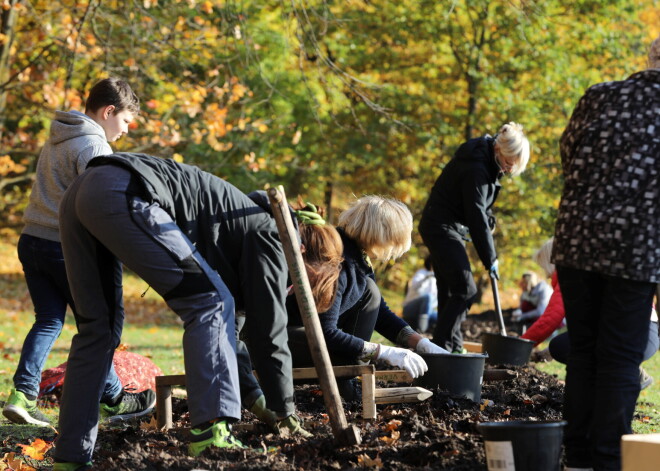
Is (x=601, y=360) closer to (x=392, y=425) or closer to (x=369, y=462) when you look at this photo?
(x=369, y=462)

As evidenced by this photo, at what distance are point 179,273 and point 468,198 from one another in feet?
12.5

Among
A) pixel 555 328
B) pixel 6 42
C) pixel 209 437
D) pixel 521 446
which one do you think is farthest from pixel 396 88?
pixel 521 446

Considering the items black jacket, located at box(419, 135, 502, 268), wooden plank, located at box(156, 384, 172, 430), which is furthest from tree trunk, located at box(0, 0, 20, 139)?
wooden plank, located at box(156, 384, 172, 430)

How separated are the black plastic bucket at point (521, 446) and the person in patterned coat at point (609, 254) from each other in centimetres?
26

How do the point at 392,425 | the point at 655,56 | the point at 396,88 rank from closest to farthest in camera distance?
the point at 655,56 < the point at 392,425 < the point at 396,88

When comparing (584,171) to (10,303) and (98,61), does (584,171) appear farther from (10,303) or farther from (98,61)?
(10,303)

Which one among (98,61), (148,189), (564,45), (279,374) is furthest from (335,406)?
(564,45)

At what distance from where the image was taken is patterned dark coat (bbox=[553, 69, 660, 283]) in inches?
124

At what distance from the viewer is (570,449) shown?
3.32m

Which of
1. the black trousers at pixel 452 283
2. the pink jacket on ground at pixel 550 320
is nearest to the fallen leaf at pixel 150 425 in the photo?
the black trousers at pixel 452 283

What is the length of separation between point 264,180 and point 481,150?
10548 millimetres

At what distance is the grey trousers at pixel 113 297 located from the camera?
10.4 feet

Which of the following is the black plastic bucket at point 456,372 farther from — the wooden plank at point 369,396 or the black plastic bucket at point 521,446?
the black plastic bucket at point 521,446

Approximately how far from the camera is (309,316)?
3.58m
